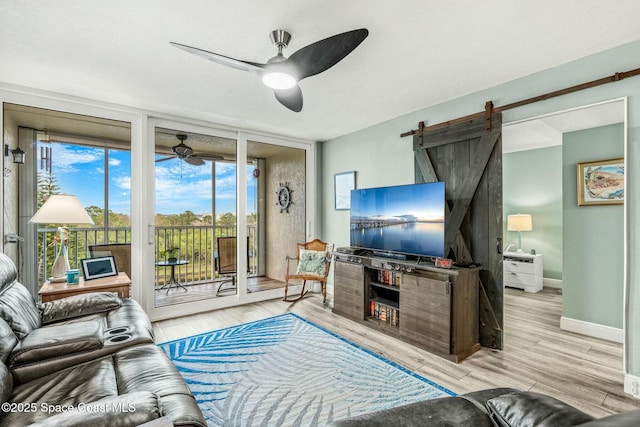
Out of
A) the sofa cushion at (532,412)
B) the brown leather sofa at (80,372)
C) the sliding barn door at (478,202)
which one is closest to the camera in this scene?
the sofa cushion at (532,412)

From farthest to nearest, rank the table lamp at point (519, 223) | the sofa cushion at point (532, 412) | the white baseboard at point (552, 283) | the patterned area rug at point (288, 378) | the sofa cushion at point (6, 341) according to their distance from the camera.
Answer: the table lamp at point (519, 223) < the white baseboard at point (552, 283) < the patterned area rug at point (288, 378) < the sofa cushion at point (6, 341) < the sofa cushion at point (532, 412)

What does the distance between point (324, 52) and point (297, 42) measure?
460 millimetres

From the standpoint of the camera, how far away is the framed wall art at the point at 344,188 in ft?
15.2

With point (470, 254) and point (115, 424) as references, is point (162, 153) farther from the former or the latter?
point (470, 254)

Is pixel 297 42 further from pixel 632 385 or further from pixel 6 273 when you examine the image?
pixel 632 385

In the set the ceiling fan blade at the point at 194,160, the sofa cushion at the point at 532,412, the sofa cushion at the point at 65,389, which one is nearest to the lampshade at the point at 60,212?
the ceiling fan blade at the point at 194,160

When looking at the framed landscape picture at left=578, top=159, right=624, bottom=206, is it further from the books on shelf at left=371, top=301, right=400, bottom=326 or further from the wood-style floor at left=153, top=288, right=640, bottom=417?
the books on shelf at left=371, top=301, right=400, bottom=326

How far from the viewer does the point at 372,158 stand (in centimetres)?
430

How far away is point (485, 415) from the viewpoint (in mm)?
948

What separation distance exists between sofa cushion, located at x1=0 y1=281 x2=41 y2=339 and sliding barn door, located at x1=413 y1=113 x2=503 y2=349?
3.48 metres

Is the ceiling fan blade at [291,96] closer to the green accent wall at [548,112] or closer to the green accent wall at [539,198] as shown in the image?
the green accent wall at [548,112]

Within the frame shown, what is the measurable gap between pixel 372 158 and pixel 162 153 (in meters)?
2.81

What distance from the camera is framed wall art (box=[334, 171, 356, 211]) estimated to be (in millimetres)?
4633

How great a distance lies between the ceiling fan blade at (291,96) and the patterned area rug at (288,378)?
2.24m
